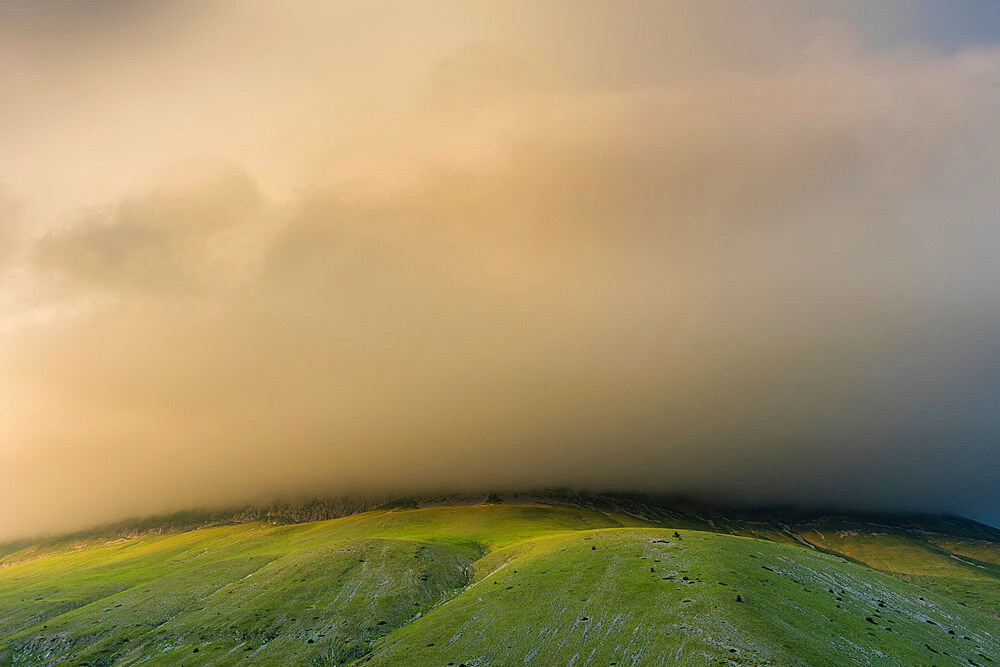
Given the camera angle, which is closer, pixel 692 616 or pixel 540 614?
pixel 692 616

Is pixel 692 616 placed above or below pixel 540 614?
A: above

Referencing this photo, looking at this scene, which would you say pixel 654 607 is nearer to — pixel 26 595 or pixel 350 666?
pixel 350 666

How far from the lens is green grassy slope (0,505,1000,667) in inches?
1828

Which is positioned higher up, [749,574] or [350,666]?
[749,574]

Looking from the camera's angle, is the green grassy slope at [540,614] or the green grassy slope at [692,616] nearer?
the green grassy slope at [692,616]

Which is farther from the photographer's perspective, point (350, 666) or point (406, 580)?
point (406, 580)

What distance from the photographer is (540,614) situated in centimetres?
5662

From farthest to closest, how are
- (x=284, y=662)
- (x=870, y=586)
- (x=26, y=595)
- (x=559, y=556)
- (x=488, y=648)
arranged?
(x=26, y=595), (x=559, y=556), (x=870, y=586), (x=284, y=662), (x=488, y=648)

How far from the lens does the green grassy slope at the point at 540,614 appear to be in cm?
4644

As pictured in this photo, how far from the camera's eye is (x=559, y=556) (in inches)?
3184

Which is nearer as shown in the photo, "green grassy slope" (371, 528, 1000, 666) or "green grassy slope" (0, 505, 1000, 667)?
"green grassy slope" (371, 528, 1000, 666)

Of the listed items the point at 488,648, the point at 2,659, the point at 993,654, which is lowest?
the point at 2,659

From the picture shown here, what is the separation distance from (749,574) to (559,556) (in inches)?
1195

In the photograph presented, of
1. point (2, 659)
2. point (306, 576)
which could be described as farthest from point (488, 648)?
point (2, 659)
